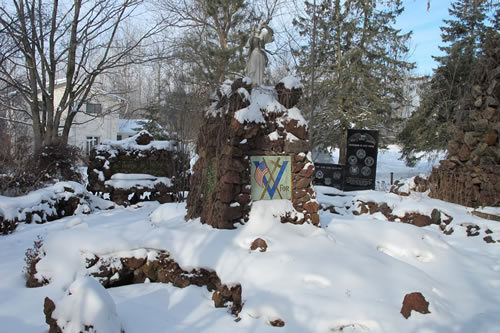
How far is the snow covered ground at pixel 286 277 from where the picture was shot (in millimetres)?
3699

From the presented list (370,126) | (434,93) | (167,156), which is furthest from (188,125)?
(434,93)

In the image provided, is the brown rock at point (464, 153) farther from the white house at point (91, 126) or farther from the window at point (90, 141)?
the window at point (90, 141)

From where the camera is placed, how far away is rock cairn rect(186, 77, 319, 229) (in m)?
5.71

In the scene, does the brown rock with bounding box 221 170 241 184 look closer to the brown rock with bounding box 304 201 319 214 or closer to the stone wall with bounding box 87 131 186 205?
the brown rock with bounding box 304 201 319 214

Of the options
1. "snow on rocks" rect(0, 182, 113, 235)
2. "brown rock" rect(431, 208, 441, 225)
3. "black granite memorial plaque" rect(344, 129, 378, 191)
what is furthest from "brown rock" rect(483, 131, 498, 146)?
"snow on rocks" rect(0, 182, 113, 235)

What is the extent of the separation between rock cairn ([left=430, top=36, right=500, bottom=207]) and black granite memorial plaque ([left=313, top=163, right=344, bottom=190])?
4022 mm

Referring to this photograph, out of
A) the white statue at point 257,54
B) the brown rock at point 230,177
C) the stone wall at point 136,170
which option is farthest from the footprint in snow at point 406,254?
the stone wall at point 136,170

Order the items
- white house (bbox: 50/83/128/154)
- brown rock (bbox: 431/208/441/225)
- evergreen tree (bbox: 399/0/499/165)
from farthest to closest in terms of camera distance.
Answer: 1. white house (bbox: 50/83/128/154)
2. evergreen tree (bbox: 399/0/499/165)
3. brown rock (bbox: 431/208/441/225)

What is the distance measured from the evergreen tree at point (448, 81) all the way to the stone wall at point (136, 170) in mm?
11957

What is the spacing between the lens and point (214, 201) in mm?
5867

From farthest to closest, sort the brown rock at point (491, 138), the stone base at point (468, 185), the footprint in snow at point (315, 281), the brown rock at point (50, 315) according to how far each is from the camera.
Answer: the brown rock at point (491, 138) → the stone base at point (468, 185) → the footprint in snow at point (315, 281) → the brown rock at point (50, 315)

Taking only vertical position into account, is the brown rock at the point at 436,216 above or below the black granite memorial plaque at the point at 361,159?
below

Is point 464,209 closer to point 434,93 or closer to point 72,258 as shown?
point 72,258

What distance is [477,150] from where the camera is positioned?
895 cm
